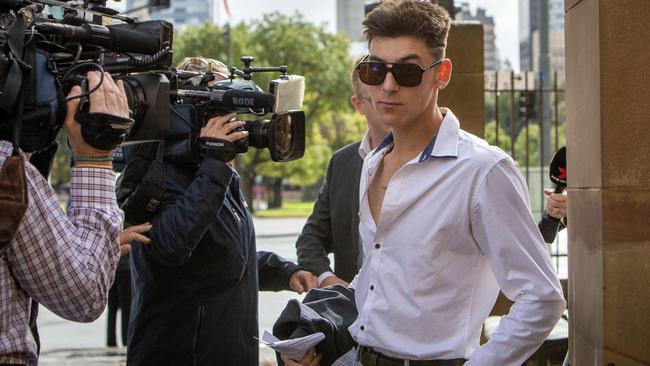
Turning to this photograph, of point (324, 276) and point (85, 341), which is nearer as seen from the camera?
point (324, 276)

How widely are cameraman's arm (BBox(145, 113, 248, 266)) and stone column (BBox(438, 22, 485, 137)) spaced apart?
4.16 meters

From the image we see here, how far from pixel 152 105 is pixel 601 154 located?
5.36 feet

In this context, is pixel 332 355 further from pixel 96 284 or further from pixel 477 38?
pixel 477 38

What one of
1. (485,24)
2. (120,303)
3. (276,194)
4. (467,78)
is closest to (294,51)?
(276,194)

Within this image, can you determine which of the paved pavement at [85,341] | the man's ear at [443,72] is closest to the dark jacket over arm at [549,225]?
the man's ear at [443,72]

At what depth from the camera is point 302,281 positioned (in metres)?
4.94

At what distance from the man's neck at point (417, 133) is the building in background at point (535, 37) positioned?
45.3ft

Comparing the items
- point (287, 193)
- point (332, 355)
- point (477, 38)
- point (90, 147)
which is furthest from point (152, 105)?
point (287, 193)

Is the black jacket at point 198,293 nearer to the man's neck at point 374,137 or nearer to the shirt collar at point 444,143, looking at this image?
the man's neck at point 374,137

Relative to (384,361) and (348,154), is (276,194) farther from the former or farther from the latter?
(384,361)

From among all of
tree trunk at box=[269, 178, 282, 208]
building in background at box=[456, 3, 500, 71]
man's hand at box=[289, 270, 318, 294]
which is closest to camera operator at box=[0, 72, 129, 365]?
→ man's hand at box=[289, 270, 318, 294]

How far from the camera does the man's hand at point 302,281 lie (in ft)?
16.1

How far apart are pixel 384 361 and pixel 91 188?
3.40 ft

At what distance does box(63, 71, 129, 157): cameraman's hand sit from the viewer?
3047mm
